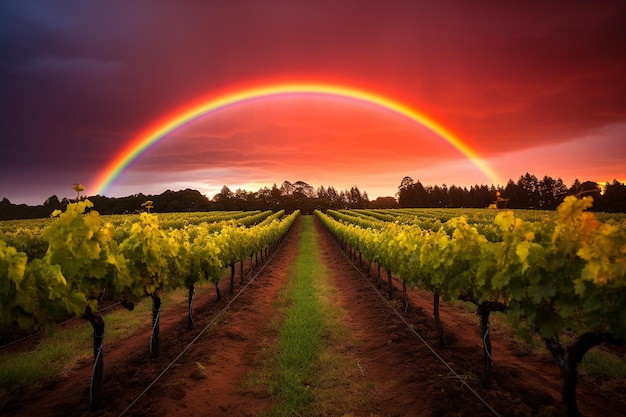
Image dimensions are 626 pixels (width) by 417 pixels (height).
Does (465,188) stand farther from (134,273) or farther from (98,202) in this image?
(134,273)

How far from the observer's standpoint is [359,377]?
7.97 meters

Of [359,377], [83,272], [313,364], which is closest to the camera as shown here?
[83,272]

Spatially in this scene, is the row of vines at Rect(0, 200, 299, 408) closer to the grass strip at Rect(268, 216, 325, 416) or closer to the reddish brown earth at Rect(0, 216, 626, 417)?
the reddish brown earth at Rect(0, 216, 626, 417)

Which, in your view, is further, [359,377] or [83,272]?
[359,377]

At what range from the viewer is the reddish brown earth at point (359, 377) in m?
6.42

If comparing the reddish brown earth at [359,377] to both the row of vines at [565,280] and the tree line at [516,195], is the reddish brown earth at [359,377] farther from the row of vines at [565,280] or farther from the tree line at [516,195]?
the tree line at [516,195]

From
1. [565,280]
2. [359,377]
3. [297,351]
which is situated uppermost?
[565,280]

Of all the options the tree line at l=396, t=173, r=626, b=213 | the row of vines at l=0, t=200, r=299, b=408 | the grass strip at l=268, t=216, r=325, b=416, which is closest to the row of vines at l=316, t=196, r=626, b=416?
the grass strip at l=268, t=216, r=325, b=416

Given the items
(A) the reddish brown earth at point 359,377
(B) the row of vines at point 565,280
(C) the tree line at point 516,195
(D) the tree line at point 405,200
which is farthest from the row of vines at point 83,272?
(D) the tree line at point 405,200

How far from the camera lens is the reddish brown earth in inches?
253

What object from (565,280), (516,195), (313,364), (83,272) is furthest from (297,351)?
(516,195)

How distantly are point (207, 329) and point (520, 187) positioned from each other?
4840 inches

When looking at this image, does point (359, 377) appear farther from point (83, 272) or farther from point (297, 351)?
point (83, 272)

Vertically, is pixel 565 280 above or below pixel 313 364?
above
